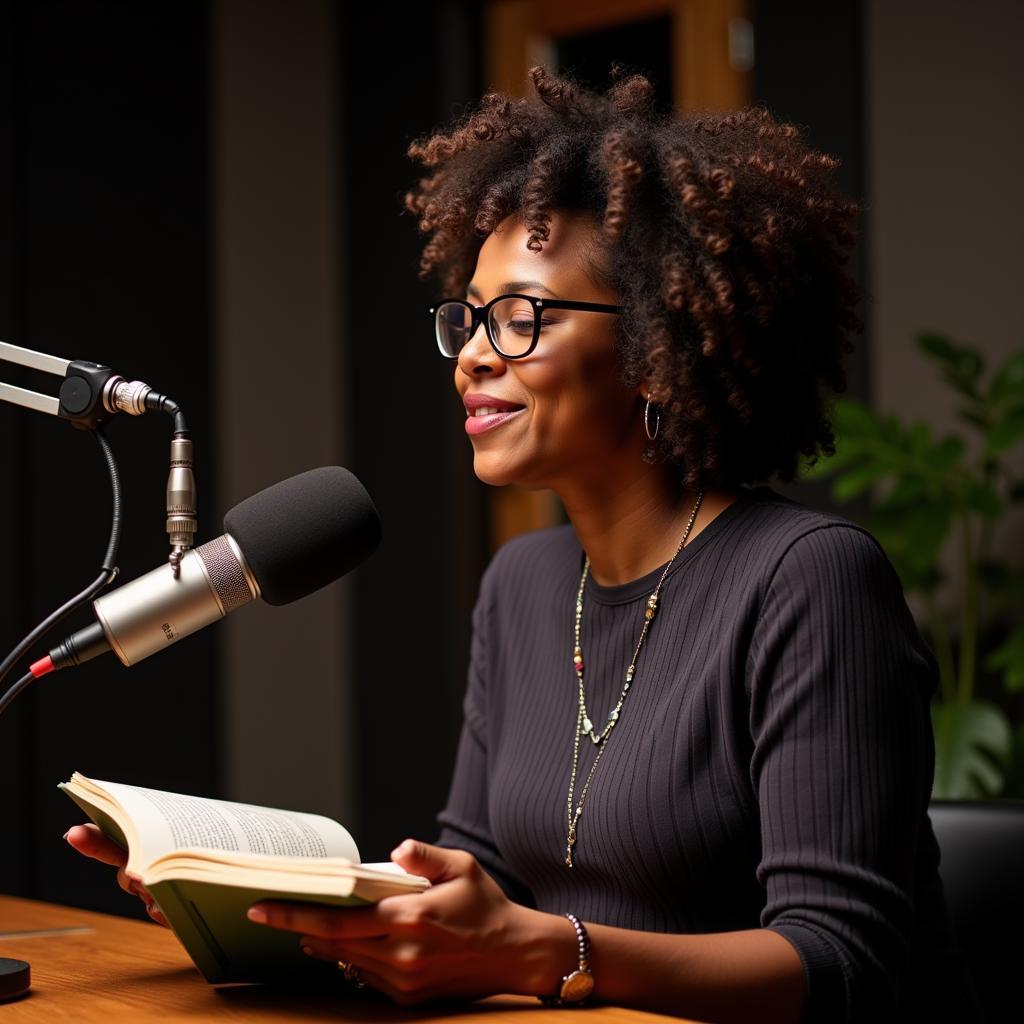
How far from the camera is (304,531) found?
1193 mm

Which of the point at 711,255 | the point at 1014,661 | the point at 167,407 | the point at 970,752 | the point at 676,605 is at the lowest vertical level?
the point at 970,752

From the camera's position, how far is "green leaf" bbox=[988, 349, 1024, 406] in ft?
9.17

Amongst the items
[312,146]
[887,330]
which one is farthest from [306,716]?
[887,330]

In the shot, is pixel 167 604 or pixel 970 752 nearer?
pixel 167 604

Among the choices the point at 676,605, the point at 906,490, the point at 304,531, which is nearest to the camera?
the point at 304,531

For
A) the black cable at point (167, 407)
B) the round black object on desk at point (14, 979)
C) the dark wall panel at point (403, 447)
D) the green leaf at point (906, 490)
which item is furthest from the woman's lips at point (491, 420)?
the dark wall panel at point (403, 447)

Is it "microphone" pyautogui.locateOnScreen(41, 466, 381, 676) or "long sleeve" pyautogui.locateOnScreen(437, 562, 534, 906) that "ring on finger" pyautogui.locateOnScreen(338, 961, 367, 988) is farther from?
"long sleeve" pyautogui.locateOnScreen(437, 562, 534, 906)

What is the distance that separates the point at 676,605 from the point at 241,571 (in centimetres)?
56

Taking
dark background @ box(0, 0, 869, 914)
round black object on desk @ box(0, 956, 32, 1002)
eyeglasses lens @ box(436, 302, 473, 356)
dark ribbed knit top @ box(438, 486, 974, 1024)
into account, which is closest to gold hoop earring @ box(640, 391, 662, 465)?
dark ribbed knit top @ box(438, 486, 974, 1024)

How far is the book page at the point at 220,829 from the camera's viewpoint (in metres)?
1.07

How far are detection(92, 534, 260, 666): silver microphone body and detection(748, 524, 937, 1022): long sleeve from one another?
1.69 ft

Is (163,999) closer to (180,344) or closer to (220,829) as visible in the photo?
(220,829)

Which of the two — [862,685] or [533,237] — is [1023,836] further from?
[533,237]

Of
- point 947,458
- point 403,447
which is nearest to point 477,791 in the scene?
point 947,458
